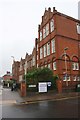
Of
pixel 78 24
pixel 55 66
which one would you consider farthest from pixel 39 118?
pixel 78 24

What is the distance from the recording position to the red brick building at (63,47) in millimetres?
38750

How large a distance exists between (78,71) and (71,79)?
2.91 meters

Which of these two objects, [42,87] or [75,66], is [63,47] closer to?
[75,66]

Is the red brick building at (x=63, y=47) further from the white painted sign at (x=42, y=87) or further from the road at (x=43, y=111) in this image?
the road at (x=43, y=111)

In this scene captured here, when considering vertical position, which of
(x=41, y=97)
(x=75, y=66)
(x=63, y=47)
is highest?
(x=63, y=47)

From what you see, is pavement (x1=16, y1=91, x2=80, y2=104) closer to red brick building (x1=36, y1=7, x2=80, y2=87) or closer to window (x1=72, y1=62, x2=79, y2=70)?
red brick building (x1=36, y1=7, x2=80, y2=87)

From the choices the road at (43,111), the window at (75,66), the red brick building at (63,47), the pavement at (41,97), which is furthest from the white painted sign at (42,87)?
the road at (43,111)

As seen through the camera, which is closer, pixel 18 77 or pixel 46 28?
pixel 46 28

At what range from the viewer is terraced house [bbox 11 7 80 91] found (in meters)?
38.7

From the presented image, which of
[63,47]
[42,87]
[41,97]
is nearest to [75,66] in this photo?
[63,47]

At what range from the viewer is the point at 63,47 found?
4006 cm

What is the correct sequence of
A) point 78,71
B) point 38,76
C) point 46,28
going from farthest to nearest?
point 46,28
point 78,71
point 38,76

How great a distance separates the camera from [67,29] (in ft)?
136

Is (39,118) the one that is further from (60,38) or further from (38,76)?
(60,38)
